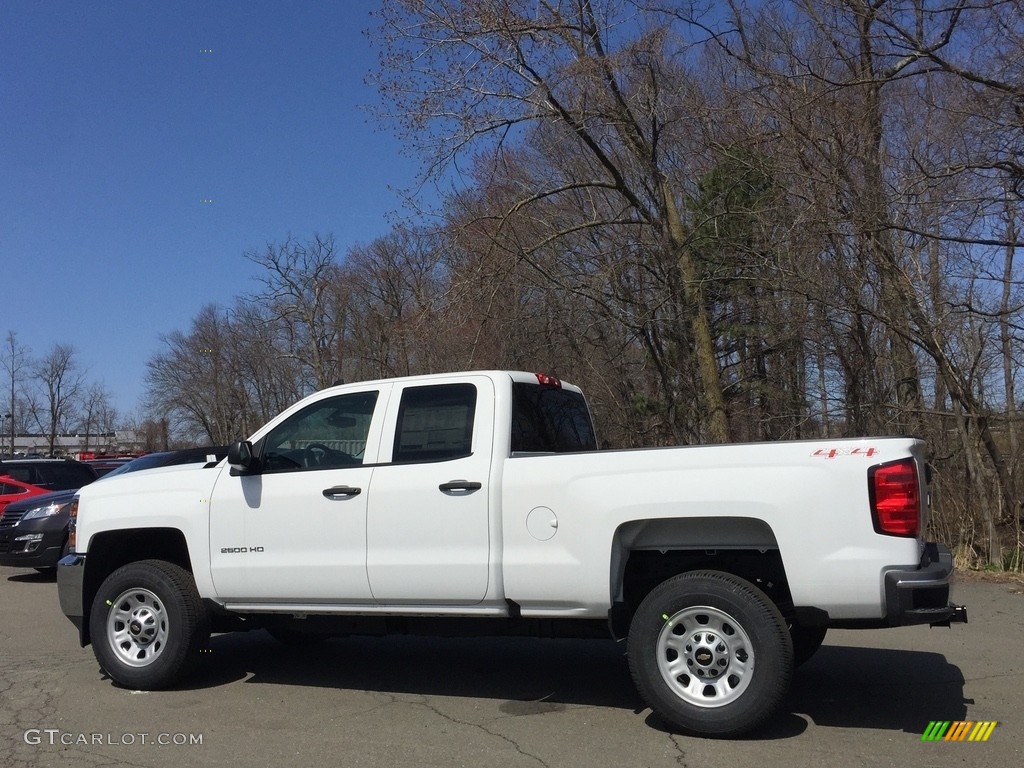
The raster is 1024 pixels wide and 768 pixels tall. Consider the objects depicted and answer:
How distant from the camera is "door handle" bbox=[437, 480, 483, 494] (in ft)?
19.0

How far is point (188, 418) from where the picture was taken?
57.1 meters

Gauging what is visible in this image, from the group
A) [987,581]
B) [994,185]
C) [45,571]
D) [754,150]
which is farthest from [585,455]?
[45,571]

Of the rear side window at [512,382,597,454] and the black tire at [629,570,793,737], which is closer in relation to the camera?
the black tire at [629,570,793,737]

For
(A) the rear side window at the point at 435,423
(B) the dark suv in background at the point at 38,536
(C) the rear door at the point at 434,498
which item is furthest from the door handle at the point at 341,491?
(B) the dark suv in background at the point at 38,536

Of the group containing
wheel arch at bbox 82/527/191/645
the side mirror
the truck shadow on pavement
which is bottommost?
the truck shadow on pavement

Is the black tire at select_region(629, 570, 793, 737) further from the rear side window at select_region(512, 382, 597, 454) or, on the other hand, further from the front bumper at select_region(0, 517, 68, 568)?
the front bumper at select_region(0, 517, 68, 568)

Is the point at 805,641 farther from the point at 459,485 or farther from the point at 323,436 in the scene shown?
the point at 323,436

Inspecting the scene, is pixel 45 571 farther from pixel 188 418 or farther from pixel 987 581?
pixel 188 418

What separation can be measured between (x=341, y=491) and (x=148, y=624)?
186cm

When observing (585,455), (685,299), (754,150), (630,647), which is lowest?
(630,647)

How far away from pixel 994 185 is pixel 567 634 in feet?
28.8

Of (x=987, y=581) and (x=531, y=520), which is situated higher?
(x=531, y=520)

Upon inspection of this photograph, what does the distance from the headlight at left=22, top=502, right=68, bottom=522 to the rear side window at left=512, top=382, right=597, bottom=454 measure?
28.0ft
